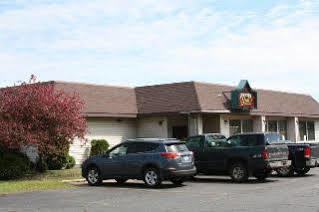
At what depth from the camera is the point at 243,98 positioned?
114 ft

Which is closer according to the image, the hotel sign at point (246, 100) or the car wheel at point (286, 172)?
the car wheel at point (286, 172)

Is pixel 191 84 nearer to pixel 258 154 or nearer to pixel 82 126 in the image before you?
pixel 82 126

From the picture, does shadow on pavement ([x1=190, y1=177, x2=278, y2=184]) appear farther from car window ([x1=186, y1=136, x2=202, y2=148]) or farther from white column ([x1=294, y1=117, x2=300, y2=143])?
white column ([x1=294, y1=117, x2=300, y2=143])

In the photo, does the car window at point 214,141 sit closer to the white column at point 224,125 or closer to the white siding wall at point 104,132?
the white siding wall at point 104,132

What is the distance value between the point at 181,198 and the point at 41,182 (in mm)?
8205

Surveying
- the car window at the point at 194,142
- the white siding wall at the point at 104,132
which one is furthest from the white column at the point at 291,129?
the car window at the point at 194,142

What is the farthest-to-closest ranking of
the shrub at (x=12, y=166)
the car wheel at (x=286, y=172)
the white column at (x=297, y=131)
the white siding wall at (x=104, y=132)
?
1. the white column at (x=297, y=131)
2. the white siding wall at (x=104, y=132)
3. the shrub at (x=12, y=166)
4. the car wheel at (x=286, y=172)

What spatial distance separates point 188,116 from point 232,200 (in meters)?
18.1

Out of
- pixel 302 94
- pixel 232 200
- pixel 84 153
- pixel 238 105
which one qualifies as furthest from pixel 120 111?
pixel 302 94

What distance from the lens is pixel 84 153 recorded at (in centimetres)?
3117

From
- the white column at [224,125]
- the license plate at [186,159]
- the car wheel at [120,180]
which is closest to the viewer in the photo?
the license plate at [186,159]

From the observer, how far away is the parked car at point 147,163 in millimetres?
19812

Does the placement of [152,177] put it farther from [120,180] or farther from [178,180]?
[120,180]

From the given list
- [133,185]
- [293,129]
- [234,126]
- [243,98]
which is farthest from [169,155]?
[293,129]
